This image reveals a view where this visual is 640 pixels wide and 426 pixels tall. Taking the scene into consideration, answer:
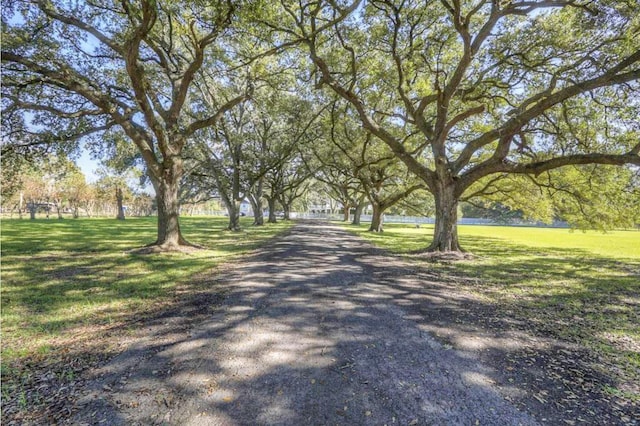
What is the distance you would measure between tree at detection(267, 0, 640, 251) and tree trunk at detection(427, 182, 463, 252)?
0.04 m

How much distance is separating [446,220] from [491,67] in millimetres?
5351

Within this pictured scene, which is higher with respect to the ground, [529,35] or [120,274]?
[529,35]

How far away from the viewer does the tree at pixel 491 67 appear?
8188 millimetres

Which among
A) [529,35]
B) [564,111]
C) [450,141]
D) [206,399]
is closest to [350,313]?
[206,399]

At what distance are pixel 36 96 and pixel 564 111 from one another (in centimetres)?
1758

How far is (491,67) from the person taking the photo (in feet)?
33.1

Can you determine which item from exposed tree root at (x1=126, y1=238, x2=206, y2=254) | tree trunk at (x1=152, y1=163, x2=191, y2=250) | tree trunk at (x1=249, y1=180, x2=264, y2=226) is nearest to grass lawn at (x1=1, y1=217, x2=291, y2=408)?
exposed tree root at (x1=126, y1=238, x2=206, y2=254)

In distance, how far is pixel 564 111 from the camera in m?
10.6

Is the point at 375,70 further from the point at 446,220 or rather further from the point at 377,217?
the point at 377,217

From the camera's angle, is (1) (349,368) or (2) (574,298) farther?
(2) (574,298)

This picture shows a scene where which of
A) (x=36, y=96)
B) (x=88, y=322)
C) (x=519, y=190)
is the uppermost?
(x=36, y=96)

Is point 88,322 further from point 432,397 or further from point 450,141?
point 450,141

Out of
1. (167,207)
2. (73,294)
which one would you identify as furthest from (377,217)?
(73,294)


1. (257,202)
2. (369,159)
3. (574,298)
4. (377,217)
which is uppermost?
(369,159)
